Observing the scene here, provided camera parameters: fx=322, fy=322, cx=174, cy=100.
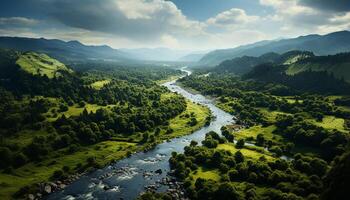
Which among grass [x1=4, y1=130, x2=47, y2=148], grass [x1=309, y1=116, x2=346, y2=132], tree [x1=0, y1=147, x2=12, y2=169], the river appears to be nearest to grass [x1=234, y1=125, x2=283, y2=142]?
grass [x1=309, y1=116, x2=346, y2=132]

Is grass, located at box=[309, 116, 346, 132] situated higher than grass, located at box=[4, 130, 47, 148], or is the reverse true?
grass, located at box=[309, 116, 346, 132]

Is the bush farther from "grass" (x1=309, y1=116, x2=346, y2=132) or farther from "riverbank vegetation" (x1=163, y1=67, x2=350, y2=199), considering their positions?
"grass" (x1=309, y1=116, x2=346, y2=132)

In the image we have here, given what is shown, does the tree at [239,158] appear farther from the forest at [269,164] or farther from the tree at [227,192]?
the tree at [227,192]

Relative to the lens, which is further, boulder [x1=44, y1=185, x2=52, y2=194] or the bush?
the bush

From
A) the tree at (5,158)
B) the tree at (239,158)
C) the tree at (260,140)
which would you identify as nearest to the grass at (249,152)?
the tree at (239,158)

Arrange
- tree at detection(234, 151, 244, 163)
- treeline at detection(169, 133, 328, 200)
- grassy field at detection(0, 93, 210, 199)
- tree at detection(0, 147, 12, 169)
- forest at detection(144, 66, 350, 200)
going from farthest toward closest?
tree at detection(234, 151, 244, 163), tree at detection(0, 147, 12, 169), grassy field at detection(0, 93, 210, 199), treeline at detection(169, 133, 328, 200), forest at detection(144, 66, 350, 200)

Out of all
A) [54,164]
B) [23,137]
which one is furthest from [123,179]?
[23,137]
